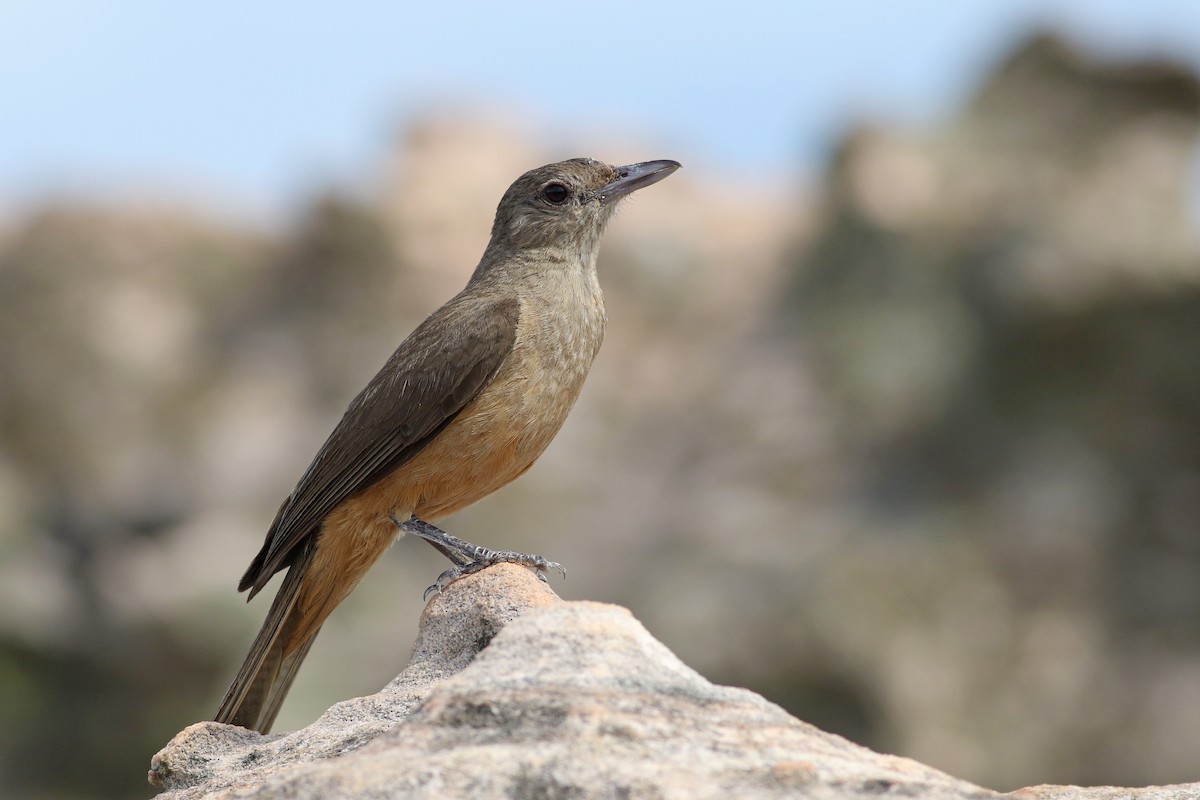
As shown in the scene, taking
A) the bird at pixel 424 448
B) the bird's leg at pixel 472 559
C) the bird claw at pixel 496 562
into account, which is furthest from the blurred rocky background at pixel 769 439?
the bird claw at pixel 496 562

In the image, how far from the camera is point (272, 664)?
6.27 meters

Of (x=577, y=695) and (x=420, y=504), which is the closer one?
(x=577, y=695)

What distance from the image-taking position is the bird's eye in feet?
23.5

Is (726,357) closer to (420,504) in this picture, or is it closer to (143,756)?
(143,756)

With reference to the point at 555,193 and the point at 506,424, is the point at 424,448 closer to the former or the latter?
the point at 506,424

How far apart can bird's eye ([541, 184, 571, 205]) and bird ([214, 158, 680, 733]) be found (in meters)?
0.52

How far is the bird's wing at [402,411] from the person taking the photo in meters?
6.23

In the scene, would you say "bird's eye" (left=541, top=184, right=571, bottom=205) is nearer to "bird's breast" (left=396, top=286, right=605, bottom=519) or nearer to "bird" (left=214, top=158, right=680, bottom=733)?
"bird" (left=214, top=158, right=680, bottom=733)

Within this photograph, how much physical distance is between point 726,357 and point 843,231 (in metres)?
3.20

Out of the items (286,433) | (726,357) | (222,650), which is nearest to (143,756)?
(222,650)

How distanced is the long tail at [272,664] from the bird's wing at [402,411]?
18 centimetres

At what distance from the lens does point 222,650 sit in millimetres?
20797

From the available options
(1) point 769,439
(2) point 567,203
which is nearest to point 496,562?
(2) point 567,203

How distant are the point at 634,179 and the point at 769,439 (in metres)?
15.5
